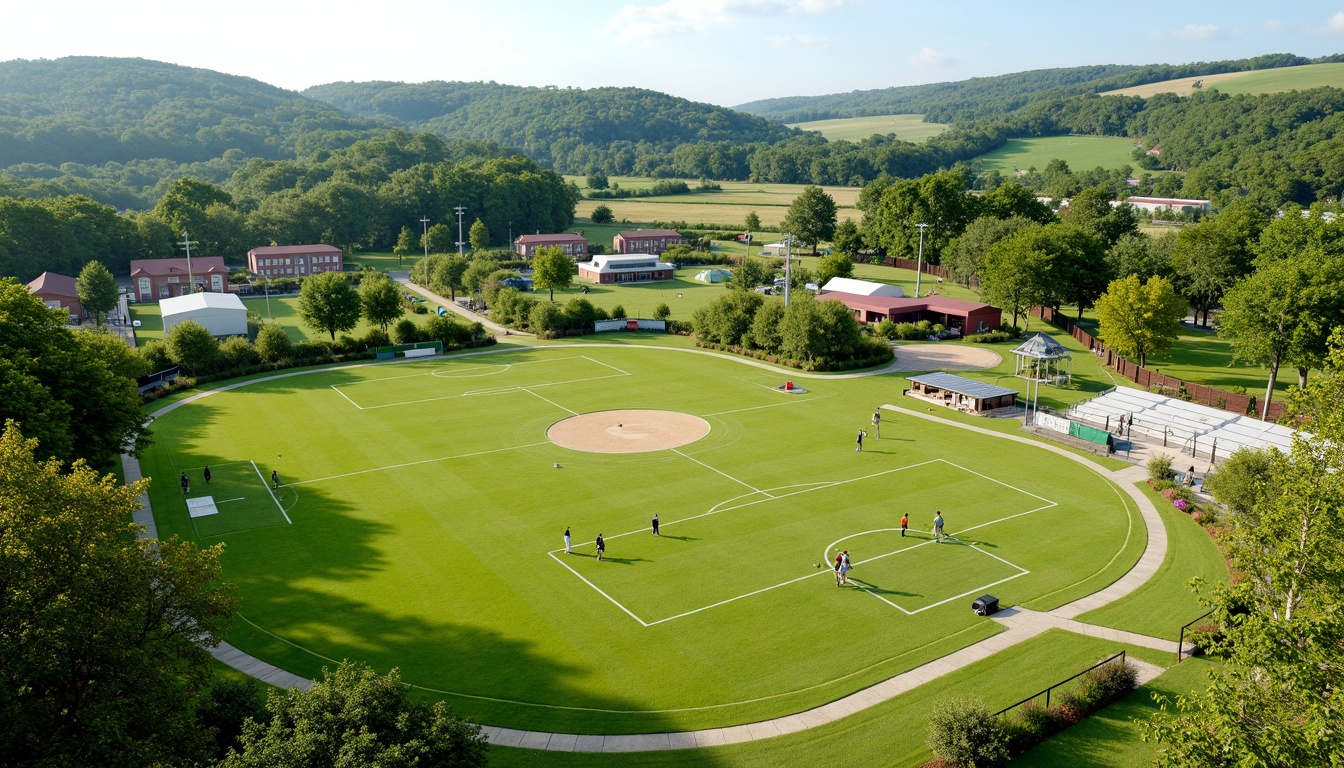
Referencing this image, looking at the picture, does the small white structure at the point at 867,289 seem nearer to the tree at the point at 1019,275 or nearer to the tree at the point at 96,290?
the tree at the point at 1019,275

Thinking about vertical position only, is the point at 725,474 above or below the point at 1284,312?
below

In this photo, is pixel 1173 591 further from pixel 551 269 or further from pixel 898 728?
pixel 551 269

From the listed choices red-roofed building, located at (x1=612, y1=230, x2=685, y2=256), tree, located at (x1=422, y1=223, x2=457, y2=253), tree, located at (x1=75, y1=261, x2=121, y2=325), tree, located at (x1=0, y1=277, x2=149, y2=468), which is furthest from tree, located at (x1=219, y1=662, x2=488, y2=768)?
red-roofed building, located at (x1=612, y1=230, x2=685, y2=256)

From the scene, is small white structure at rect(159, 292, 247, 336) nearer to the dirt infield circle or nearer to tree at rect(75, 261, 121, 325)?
tree at rect(75, 261, 121, 325)

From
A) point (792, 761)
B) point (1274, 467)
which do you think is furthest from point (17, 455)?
point (1274, 467)

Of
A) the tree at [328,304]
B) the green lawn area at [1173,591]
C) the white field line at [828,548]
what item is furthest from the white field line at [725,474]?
the tree at [328,304]

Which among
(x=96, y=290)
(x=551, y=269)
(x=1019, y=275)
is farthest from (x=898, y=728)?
(x=96, y=290)
